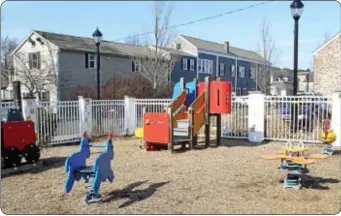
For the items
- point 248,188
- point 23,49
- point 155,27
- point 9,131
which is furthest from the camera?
point 23,49

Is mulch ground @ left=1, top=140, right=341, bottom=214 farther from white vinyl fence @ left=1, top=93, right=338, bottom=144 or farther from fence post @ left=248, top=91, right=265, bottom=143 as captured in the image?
fence post @ left=248, top=91, right=265, bottom=143

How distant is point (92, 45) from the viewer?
32.8m

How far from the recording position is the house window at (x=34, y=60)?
30.6 m

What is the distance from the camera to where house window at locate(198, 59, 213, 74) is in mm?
42594

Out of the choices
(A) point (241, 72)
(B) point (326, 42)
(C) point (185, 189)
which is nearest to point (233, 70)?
(A) point (241, 72)

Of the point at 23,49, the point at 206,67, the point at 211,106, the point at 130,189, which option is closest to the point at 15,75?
the point at 23,49

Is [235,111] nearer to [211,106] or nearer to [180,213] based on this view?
[211,106]

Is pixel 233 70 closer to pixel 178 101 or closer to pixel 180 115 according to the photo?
pixel 180 115

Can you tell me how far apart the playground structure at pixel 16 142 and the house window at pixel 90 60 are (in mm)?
22785

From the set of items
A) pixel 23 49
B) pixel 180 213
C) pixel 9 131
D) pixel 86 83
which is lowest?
pixel 180 213

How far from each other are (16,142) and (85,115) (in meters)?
4.86

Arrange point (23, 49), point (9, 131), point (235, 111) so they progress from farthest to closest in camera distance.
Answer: point (23, 49) → point (235, 111) → point (9, 131)

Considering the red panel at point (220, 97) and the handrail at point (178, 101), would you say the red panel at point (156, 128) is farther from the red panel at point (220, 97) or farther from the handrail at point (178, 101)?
the red panel at point (220, 97)

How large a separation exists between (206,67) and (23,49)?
784 inches
